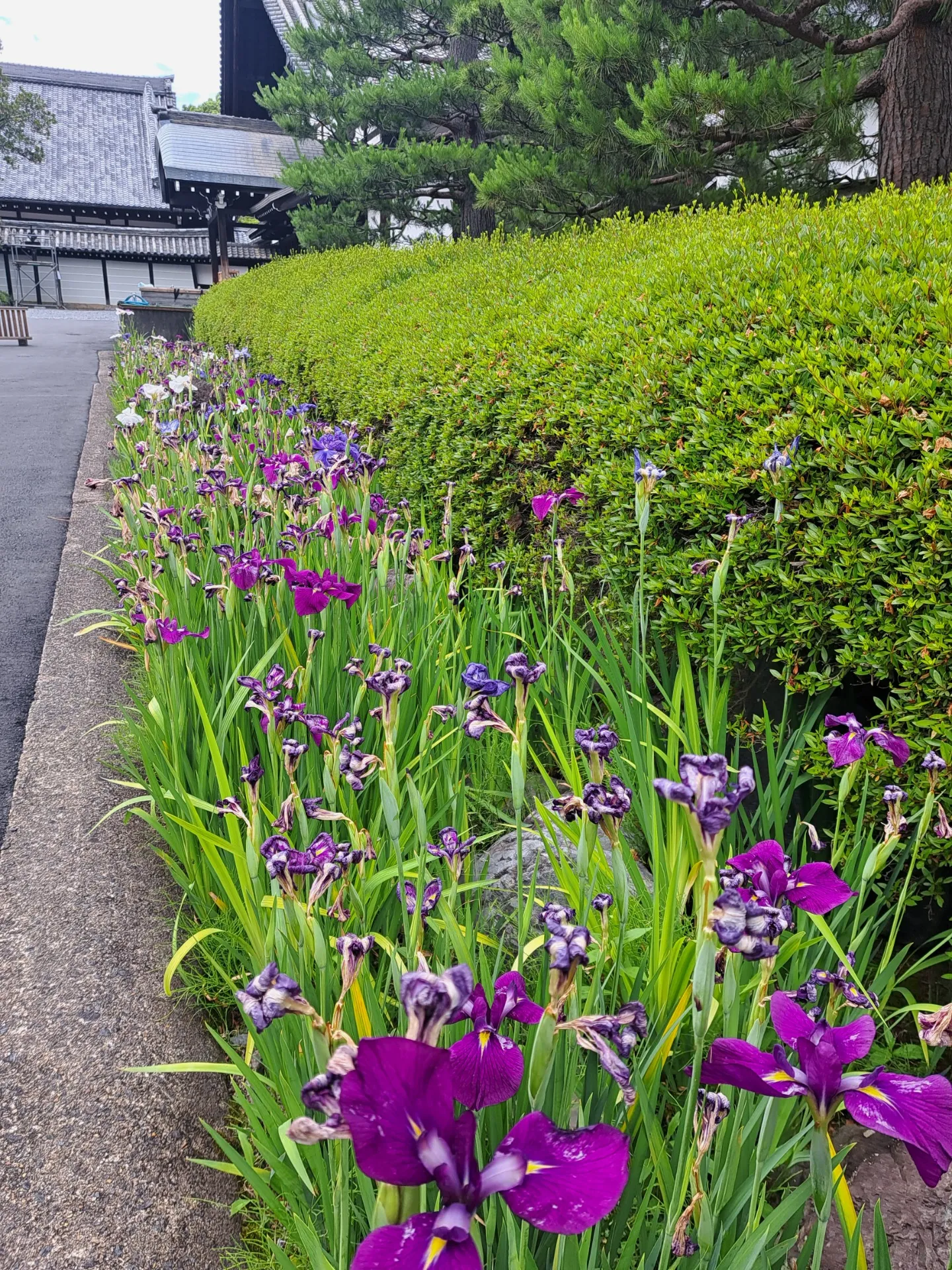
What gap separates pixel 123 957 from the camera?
66.5 inches

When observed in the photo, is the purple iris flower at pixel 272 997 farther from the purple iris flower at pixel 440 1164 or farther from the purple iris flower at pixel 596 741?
the purple iris flower at pixel 596 741

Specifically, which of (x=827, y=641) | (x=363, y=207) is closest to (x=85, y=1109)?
(x=827, y=641)

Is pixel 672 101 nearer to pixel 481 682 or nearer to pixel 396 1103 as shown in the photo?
pixel 481 682

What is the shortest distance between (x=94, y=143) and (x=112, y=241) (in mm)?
11014

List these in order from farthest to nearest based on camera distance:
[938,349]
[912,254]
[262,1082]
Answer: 1. [912,254]
2. [938,349]
3. [262,1082]

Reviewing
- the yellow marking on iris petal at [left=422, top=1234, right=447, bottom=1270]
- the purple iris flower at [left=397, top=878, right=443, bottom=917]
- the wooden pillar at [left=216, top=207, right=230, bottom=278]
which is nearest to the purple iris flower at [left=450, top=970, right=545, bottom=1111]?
the yellow marking on iris petal at [left=422, top=1234, right=447, bottom=1270]

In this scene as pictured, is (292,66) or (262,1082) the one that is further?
(292,66)

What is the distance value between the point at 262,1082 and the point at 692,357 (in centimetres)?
218

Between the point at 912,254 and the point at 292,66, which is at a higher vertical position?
the point at 292,66

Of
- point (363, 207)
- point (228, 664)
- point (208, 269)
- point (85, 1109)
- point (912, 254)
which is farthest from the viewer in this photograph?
point (208, 269)

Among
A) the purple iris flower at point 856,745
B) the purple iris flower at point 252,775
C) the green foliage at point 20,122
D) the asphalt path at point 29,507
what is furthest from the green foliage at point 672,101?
the green foliage at point 20,122

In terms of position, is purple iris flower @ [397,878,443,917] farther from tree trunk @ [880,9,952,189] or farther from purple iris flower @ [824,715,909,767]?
tree trunk @ [880,9,952,189]

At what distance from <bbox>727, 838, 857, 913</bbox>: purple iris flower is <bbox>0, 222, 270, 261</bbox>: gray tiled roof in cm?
3990

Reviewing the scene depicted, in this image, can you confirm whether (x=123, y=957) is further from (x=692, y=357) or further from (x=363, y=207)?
(x=363, y=207)
